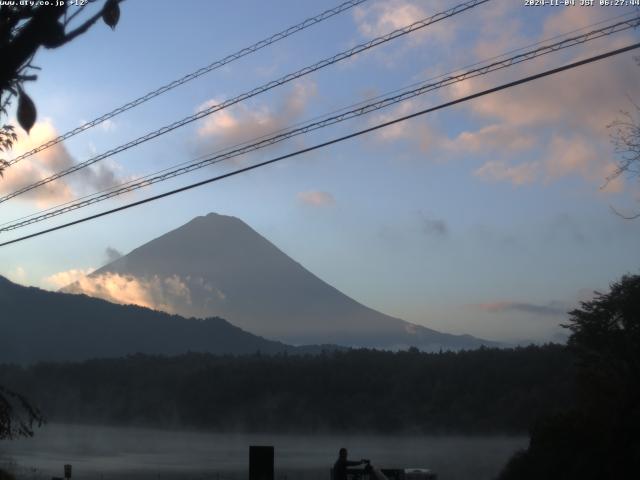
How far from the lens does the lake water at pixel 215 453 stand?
233ft

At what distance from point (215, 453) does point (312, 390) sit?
62819mm

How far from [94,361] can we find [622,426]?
174 metres

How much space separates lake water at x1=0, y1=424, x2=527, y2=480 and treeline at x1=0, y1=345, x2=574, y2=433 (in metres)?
7.71

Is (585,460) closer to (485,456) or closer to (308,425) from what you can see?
(485,456)

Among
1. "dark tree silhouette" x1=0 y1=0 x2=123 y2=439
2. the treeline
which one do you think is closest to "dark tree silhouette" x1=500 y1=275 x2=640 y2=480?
Answer: "dark tree silhouette" x1=0 y1=0 x2=123 y2=439

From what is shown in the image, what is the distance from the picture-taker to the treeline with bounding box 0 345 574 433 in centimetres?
13800

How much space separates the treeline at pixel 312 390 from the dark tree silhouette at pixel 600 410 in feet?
282

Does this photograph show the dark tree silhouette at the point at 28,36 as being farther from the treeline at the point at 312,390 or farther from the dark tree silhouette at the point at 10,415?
the treeline at the point at 312,390

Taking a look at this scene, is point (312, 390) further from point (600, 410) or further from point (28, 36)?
point (28, 36)

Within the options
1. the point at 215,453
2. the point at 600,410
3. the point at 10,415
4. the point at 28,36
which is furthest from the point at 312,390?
the point at 28,36

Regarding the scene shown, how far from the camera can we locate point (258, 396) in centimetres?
16775

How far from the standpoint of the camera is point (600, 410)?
97.0 feet

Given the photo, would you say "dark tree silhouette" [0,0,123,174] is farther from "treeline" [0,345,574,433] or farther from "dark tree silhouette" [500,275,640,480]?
"treeline" [0,345,574,433]

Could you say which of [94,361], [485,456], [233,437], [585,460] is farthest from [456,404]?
[585,460]
